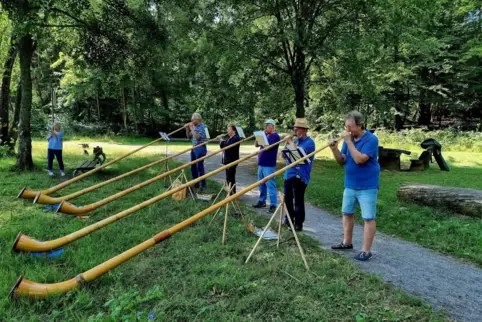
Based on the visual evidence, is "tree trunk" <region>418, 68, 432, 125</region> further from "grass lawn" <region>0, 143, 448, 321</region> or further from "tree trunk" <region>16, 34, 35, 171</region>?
"grass lawn" <region>0, 143, 448, 321</region>

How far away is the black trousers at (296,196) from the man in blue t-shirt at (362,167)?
1097 millimetres

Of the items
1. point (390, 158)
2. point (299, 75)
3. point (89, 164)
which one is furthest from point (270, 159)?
point (390, 158)

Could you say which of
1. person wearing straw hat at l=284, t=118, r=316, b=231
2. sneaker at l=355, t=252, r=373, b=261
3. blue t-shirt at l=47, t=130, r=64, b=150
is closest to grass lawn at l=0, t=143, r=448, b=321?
sneaker at l=355, t=252, r=373, b=261

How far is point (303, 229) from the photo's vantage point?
6004 mm

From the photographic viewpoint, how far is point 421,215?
6.85 metres

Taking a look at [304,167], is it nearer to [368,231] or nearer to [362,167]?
[362,167]

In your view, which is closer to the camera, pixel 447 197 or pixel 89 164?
pixel 447 197

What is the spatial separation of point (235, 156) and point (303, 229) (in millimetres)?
2606

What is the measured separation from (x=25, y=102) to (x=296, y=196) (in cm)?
878

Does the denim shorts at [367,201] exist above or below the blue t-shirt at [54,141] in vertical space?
below

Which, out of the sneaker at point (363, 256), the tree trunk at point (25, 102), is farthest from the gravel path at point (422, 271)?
the tree trunk at point (25, 102)

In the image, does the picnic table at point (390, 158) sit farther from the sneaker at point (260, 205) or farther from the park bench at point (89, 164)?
the park bench at point (89, 164)

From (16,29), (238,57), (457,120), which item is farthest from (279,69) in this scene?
(457,120)

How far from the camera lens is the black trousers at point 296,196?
5.54m
